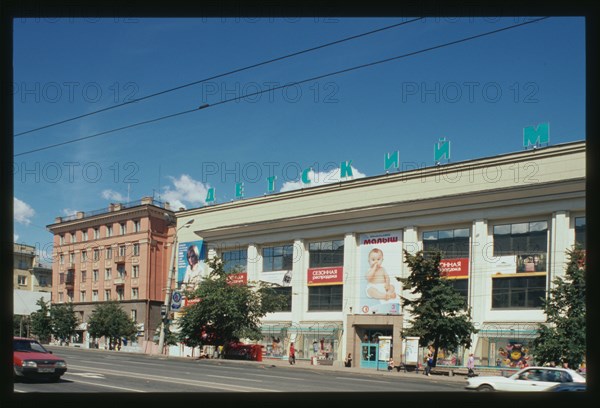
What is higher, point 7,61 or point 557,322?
point 7,61

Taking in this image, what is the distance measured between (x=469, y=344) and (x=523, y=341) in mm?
3366

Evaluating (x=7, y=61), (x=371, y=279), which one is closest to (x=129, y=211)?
(x=371, y=279)

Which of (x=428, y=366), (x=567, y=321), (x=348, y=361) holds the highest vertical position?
(x=567, y=321)

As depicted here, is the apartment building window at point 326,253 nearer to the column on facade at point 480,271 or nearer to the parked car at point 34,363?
the column on facade at point 480,271

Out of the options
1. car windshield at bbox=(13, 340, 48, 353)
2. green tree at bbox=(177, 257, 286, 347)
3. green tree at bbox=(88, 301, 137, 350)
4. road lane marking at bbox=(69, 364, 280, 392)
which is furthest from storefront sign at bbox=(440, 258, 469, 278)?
green tree at bbox=(88, 301, 137, 350)

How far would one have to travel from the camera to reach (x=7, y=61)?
5273mm

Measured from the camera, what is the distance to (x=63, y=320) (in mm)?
47469

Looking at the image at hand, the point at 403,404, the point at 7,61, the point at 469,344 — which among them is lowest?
the point at 469,344

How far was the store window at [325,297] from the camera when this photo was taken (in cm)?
3844

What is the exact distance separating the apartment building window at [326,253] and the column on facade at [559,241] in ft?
41.1

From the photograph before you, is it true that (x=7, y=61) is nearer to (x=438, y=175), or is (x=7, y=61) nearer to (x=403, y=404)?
(x=403, y=404)

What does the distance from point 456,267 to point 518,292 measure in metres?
3.51

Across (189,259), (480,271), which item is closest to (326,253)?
(189,259)

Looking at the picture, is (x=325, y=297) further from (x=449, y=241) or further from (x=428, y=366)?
(x=428, y=366)
